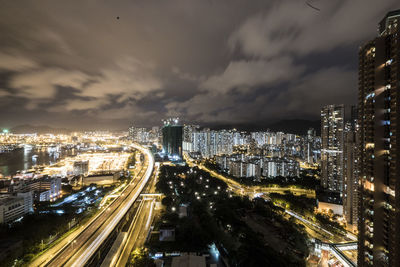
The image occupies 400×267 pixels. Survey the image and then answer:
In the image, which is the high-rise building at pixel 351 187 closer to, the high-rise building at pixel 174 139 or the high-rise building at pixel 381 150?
the high-rise building at pixel 381 150

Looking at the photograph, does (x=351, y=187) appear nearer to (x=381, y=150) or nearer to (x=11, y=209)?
(x=381, y=150)

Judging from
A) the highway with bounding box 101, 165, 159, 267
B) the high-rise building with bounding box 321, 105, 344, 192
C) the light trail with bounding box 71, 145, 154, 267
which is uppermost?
the high-rise building with bounding box 321, 105, 344, 192

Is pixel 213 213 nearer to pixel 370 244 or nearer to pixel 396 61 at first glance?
pixel 370 244

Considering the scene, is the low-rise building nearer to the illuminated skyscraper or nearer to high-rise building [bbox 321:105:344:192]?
the illuminated skyscraper

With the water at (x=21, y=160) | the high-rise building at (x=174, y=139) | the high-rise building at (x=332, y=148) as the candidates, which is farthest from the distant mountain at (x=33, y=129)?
the high-rise building at (x=332, y=148)

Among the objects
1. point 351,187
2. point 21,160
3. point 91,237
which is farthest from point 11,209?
point 21,160

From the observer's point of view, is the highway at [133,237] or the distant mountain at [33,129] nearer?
the highway at [133,237]

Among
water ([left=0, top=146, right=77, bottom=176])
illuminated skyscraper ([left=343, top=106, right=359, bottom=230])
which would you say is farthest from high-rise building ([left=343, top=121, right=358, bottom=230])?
water ([left=0, top=146, right=77, bottom=176])
